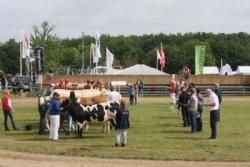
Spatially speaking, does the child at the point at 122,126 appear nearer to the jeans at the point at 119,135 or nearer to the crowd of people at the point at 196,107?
the jeans at the point at 119,135

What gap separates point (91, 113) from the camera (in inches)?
958

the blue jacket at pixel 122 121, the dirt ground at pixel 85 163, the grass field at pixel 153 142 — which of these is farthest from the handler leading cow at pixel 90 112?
the dirt ground at pixel 85 163

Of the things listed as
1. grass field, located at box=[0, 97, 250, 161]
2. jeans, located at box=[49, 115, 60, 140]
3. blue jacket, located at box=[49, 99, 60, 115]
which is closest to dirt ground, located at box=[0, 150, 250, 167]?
grass field, located at box=[0, 97, 250, 161]

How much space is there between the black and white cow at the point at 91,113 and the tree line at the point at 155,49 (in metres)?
98.3

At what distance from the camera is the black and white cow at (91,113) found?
79.3ft

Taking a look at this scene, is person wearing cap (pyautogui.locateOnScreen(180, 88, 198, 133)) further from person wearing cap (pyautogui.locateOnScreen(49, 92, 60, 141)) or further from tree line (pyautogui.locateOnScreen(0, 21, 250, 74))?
tree line (pyautogui.locateOnScreen(0, 21, 250, 74))

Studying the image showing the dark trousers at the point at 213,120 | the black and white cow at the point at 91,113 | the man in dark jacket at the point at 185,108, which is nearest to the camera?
the dark trousers at the point at 213,120

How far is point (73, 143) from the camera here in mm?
22406

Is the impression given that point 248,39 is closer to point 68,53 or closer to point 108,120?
point 68,53

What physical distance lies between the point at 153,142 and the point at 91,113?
3276 millimetres

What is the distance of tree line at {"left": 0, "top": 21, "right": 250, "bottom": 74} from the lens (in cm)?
13938

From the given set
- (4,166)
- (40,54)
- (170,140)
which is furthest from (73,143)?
(40,54)

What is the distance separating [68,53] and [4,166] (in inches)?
5131

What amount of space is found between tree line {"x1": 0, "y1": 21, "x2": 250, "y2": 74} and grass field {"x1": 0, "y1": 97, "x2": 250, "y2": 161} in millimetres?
94987
